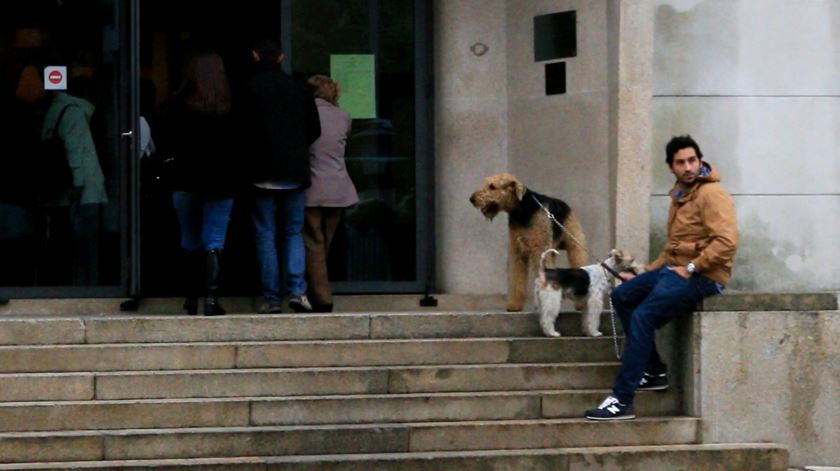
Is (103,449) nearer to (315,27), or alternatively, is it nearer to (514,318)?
(514,318)

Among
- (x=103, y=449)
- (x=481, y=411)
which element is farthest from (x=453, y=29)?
(x=103, y=449)

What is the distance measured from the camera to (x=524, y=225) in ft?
40.5

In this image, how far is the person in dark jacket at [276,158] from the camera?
12383mm

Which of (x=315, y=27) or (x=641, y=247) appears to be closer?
(x=641, y=247)

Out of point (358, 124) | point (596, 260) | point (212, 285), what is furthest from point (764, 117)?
point (212, 285)

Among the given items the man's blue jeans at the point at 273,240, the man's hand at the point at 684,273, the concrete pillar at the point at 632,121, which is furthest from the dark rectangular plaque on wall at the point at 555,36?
the man's hand at the point at 684,273

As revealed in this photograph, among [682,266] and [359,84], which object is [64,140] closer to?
[359,84]

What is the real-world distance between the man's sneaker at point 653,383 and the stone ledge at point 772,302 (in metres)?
0.56

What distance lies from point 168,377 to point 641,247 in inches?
150

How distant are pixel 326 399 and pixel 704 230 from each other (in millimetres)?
2627

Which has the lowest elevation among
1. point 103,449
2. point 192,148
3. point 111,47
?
point 103,449

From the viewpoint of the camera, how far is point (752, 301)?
1139cm

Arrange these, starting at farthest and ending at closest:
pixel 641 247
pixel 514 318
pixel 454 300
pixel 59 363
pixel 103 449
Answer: pixel 454 300 < pixel 641 247 < pixel 514 318 < pixel 59 363 < pixel 103 449

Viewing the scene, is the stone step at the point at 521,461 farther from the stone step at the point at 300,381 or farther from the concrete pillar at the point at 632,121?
the concrete pillar at the point at 632,121
